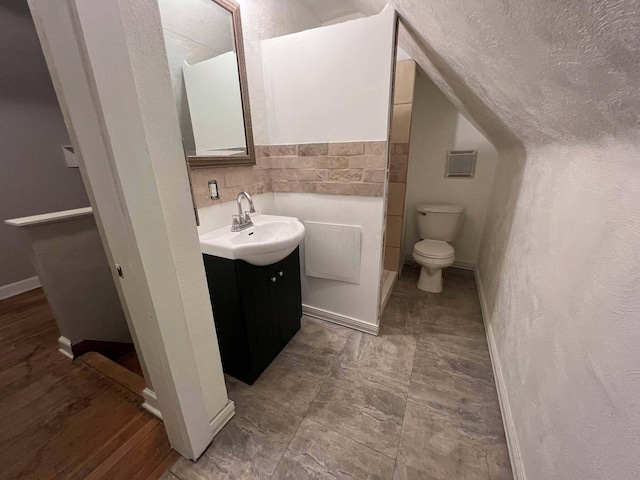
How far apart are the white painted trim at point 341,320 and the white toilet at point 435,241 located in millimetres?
790

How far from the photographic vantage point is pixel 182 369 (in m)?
0.91

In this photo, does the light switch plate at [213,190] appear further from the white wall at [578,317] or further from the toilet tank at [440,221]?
the toilet tank at [440,221]

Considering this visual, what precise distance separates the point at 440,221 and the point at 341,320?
1.35 metres

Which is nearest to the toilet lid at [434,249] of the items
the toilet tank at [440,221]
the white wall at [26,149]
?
the toilet tank at [440,221]

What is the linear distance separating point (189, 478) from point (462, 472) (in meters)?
1.08

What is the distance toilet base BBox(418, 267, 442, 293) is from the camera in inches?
87.0

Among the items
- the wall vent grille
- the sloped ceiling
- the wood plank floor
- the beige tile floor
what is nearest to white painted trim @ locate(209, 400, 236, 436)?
the beige tile floor

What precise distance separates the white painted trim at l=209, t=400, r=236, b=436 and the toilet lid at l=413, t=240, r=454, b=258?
69.2 inches

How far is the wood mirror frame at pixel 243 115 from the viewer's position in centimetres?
124

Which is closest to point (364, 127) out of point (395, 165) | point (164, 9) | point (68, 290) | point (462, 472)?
point (395, 165)

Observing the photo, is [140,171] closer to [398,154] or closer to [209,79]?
[209,79]

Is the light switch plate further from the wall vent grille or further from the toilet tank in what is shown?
the wall vent grille

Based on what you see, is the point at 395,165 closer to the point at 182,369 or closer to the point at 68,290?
the point at 182,369

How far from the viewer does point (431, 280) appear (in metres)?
2.23
